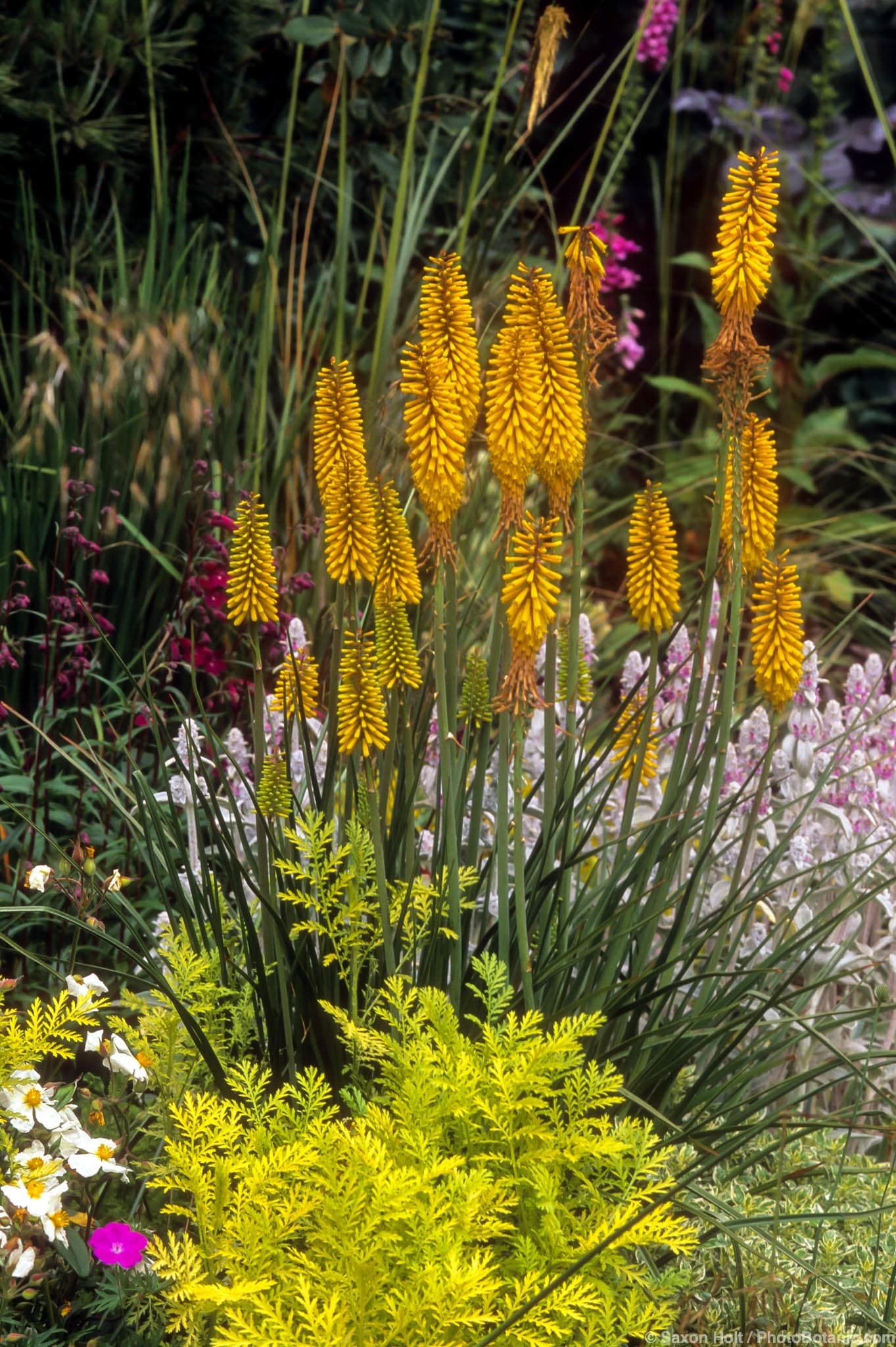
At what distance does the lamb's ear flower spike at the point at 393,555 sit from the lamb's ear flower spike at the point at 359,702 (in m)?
0.09

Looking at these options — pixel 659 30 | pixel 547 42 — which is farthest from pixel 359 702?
pixel 659 30

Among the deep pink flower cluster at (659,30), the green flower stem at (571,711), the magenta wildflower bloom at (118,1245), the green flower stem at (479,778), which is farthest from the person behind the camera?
the deep pink flower cluster at (659,30)

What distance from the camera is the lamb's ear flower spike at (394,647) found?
2.19 meters

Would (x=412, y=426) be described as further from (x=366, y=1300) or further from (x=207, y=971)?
(x=366, y=1300)

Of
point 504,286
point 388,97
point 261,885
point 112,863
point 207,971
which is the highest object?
point 388,97

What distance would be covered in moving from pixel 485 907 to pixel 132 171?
353cm

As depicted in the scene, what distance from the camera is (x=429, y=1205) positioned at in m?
1.93

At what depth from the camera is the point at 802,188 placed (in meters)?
6.68

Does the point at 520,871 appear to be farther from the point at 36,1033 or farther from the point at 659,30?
the point at 659,30

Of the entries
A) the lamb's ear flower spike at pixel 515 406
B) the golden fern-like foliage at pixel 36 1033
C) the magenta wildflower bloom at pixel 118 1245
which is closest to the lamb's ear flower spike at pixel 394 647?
the lamb's ear flower spike at pixel 515 406

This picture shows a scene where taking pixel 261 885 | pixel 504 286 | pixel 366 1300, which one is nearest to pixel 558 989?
pixel 261 885

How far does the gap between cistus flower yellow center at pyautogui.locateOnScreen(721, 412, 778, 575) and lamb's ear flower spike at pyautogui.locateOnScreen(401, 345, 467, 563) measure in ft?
1.50

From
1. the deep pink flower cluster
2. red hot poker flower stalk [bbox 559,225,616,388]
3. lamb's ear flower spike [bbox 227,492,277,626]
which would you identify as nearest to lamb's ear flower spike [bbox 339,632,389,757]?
lamb's ear flower spike [bbox 227,492,277,626]

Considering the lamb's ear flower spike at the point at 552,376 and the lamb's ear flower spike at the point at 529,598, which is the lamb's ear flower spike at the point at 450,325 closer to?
the lamb's ear flower spike at the point at 552,376
